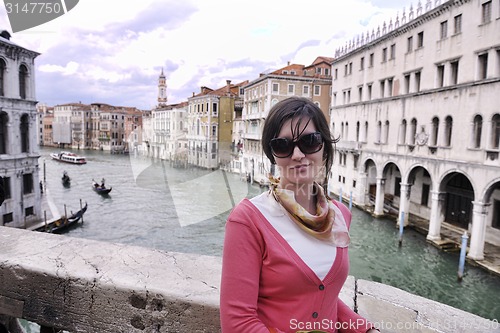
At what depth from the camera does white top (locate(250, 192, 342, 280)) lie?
3.19ft

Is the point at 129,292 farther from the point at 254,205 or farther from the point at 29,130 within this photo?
the point at 29,130

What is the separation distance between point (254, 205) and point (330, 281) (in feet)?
1.00

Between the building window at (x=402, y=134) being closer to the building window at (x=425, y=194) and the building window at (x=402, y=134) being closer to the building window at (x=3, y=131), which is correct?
the building window at (x=425, y=194)

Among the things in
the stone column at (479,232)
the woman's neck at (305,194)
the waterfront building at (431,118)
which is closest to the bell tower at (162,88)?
the waterfront building at (431,118)

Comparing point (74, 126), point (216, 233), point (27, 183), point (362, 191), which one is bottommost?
point (216, 233)

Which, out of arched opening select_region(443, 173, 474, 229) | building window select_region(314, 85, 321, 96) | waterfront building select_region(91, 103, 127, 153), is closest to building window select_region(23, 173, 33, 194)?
arched opening select_region(443, 173, 474, 229)

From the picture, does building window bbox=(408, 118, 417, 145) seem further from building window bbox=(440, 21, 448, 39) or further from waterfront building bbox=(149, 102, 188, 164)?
waterfront building bbox=(149, 102, 188, 164)

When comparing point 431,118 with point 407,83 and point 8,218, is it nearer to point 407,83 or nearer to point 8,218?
point 407,83

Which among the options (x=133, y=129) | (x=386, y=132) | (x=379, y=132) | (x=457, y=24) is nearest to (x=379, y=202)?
(x=386, y=132)

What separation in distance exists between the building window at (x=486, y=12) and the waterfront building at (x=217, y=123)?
91.7 ft

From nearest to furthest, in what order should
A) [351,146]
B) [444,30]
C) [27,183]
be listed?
[444,30]
[27,183]
[351,146]

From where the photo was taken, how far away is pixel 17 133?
1233cm

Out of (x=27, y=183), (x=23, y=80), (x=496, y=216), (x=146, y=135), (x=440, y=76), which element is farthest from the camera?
(x=146, y=135)

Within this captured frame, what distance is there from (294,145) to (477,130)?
12758mm
